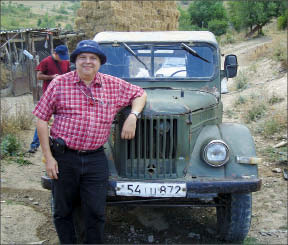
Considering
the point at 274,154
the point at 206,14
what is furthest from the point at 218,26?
the point at 274,154

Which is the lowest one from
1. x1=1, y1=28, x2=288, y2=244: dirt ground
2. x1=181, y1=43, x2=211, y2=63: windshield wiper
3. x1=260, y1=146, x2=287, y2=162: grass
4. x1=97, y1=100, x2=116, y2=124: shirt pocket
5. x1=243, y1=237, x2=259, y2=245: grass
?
x1=243, y1=237, x2=259, y2=245: grass

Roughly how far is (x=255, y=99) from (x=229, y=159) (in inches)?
294

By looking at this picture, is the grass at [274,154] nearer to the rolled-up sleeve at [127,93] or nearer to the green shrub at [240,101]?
the rolled-up sleeve at [127,93]

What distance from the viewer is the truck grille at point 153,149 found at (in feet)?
11.8

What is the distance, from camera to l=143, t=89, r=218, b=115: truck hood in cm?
364

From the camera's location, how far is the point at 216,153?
12.3 feet

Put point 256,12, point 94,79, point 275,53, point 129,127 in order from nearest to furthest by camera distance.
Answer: point 94,79 → point 129,127 → point 275,53 → point 256,12

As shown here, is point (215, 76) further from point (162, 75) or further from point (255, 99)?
point (255, 99)

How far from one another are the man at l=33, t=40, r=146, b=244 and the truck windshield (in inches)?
55.8

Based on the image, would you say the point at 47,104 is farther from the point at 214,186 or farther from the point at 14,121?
the point at 14,121

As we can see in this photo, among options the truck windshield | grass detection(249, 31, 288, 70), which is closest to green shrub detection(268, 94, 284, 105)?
grass detection(249, 31, 288, 70)

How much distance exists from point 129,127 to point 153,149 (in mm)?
345

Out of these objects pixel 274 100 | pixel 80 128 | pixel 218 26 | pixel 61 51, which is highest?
pixel 218 26

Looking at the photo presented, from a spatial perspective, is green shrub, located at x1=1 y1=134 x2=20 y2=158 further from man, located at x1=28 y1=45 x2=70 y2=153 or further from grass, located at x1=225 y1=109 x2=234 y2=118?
grass, located at x1=225 y1=109 x2=234 y2=118
